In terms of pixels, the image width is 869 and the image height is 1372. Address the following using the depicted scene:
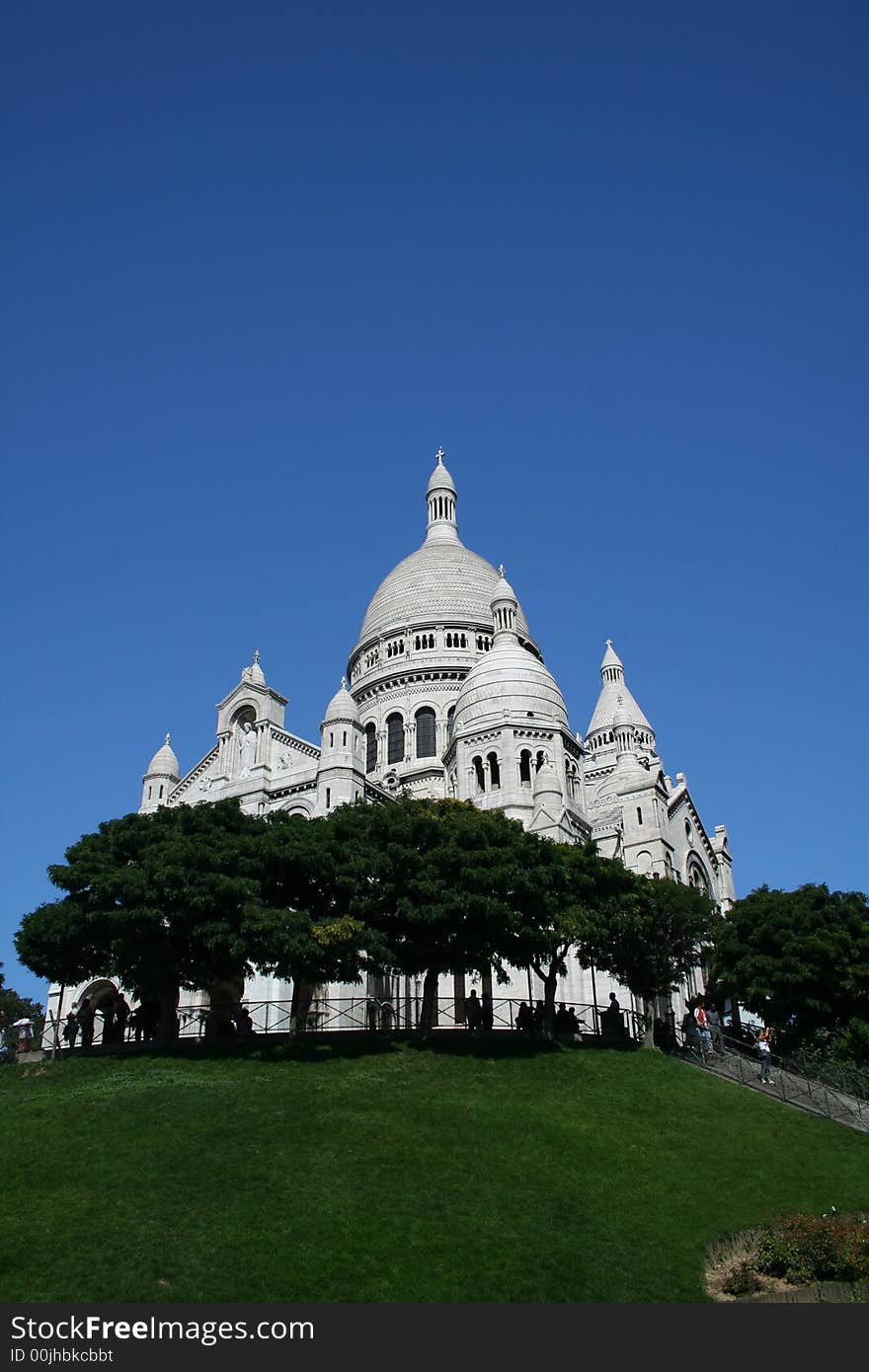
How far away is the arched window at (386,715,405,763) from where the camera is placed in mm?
71562

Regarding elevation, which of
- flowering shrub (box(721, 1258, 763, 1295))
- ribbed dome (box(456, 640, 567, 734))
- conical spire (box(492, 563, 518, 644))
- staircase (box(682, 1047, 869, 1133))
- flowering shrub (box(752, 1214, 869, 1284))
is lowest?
flowering shrub (box(721, 1258, 763, 1295))

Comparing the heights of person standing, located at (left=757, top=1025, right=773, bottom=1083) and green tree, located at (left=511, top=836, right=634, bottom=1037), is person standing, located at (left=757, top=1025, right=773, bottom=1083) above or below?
below

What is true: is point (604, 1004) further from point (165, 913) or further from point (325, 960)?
point (165, 913)

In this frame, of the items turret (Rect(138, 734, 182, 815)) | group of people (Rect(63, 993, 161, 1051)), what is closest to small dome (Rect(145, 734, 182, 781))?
turret (Rect(138, 734, 182, 815))

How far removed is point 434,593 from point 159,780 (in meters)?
27.2

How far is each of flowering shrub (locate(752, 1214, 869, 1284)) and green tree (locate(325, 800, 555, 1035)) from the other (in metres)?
16.4

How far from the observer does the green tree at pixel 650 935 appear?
3950cm

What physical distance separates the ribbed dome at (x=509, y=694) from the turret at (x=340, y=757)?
8.78 meters

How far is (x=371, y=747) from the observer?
73250 millimetres

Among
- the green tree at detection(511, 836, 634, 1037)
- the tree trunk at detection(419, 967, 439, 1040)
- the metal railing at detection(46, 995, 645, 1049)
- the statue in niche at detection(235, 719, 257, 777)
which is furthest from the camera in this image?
the statue in niche at detection(235, 719, 257, 777)

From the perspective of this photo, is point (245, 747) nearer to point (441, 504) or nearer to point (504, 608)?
point (504, 608)

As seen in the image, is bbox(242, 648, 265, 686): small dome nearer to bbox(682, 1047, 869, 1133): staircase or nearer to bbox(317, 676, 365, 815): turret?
bbox(317, 676, 365, 815): turret

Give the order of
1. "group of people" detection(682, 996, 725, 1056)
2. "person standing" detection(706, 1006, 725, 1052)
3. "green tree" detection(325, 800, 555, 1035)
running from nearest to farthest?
"green tree" detection(325, 800, 555, 1035) → "group of people" detection(682, 996, 725, 1056) → "person standing" detection(706, 1006, 725, 1052)

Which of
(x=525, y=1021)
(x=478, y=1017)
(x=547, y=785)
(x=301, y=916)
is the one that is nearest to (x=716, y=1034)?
(x=525, y=1021)
